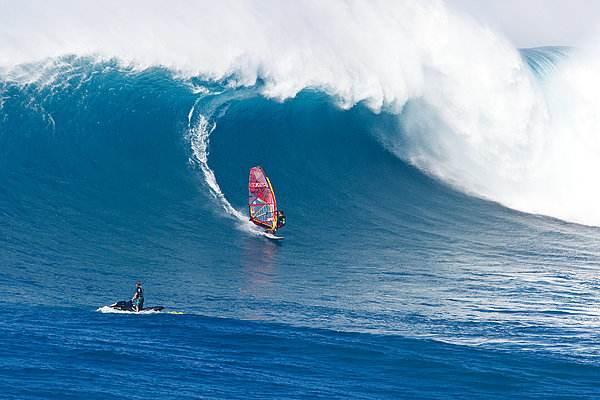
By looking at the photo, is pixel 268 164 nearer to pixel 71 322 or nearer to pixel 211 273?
pixel 211 273

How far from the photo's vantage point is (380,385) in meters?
13.8

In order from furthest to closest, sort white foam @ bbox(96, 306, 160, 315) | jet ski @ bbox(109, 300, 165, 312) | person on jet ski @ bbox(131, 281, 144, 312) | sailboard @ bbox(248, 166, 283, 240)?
sailboard @ bbox(248, 166, 283, 240), person on jet ski @ bbox(131, 281, 144, 312), jet ski @ bbox(109, 300, 165, 312), white foam @ bbox(96, 306, 160, 315)

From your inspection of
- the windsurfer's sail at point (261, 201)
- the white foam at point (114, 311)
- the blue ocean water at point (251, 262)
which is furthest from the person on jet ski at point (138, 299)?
the windsurfer's sail at point (261, 201)

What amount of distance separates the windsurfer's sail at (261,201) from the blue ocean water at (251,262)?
37 cm

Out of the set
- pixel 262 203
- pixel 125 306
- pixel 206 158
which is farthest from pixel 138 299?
pixel 206 158

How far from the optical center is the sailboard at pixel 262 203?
73.3 feet

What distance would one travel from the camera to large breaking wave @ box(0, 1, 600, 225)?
27.2m

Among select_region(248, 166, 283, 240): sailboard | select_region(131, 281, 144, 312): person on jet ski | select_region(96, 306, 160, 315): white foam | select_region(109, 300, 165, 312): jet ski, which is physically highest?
select_region(248, 166, 283, 240): sailboard

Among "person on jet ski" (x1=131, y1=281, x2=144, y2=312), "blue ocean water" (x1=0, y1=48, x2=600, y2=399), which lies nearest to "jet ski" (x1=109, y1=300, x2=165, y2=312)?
"person on jet ski" (x1=131, y1=281, x2=144, y2=312)

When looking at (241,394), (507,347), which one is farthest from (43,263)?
(507,347)

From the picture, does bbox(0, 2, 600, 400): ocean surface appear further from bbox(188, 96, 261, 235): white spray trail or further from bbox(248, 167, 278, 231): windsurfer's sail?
bbox(248, 167, 278, 231): windsurfer's sail

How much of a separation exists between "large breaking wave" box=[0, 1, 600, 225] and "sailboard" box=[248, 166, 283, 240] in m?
2.72

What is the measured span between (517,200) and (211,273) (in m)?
11.5

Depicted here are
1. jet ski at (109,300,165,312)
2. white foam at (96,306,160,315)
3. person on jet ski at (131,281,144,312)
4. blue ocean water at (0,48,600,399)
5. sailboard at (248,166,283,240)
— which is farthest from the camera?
sailboard at (248,166,283,240)
